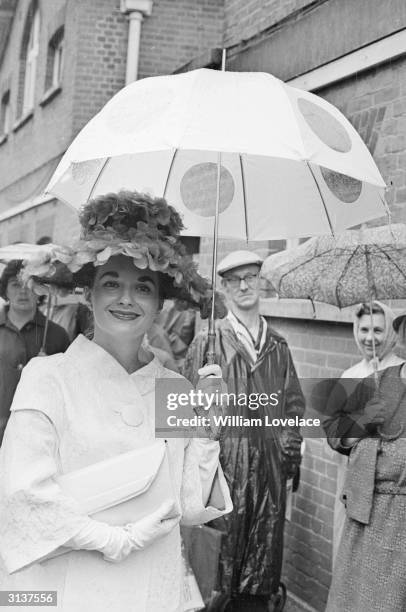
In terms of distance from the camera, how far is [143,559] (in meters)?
2.84

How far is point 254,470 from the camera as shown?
19.3 feet

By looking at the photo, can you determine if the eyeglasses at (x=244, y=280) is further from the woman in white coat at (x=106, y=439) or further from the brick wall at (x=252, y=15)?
the woman in white coat at (x=106, y=439)

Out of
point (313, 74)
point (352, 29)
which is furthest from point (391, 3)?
point (313, 74)

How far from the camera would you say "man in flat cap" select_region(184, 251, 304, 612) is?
19.2 ft

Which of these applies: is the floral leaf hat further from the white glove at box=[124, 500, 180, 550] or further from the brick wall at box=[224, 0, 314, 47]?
the brick wall at box=[224, 0, 314, 47]

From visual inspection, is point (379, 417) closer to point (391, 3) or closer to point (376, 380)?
point (376, 380)

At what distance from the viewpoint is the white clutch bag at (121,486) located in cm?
277

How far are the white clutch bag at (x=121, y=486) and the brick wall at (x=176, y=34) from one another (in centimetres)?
916

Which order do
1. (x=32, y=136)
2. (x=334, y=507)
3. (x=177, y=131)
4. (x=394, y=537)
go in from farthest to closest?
1. (x=32, y=136)
2. (x=334, y=507)
3. (x=394, y=537)
4. (x=177, y=131)

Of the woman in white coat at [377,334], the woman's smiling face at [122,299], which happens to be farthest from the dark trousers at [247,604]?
the woman's smiling face at [122,299]

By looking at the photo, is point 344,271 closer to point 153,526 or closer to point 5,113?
point 153,526

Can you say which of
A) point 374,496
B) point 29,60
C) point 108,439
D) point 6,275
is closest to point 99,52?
point 29,60

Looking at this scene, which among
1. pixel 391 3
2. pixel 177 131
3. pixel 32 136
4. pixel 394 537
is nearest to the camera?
pixel 177 131

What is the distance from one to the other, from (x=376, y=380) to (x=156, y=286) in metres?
1.74
